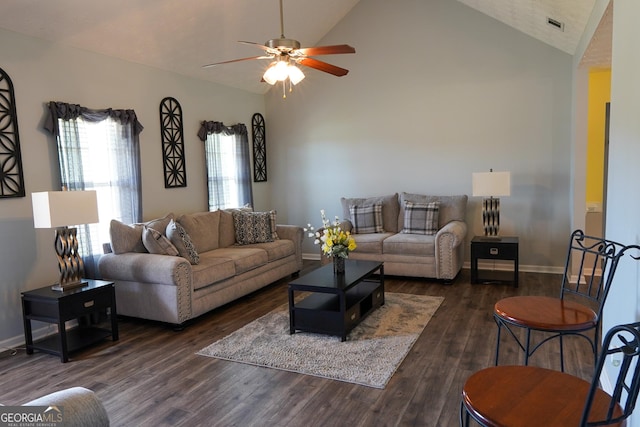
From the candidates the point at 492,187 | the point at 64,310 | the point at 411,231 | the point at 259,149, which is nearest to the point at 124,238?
the point at 64,310

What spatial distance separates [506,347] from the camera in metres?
3.34

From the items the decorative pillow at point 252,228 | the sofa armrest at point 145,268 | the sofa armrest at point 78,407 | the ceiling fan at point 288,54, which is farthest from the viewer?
the decorative pillow at point 252,228

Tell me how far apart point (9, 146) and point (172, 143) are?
1843mm

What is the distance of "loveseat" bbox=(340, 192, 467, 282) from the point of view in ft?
16.9

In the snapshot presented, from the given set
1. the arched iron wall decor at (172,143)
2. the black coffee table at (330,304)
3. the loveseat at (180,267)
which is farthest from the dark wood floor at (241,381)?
the arched iron wall decor at (172,143)

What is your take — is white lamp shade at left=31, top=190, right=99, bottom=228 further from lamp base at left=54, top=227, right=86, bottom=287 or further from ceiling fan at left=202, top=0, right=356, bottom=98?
ceiling fan at left=202, top=0, right=356, bottom=98

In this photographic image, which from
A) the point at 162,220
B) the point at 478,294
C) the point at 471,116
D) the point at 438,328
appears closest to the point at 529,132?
the point at 471,116

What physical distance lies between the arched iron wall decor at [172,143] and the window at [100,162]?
0.44 m

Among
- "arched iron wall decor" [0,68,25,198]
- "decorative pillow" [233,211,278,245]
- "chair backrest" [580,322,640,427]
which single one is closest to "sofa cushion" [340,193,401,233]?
"decorative pillow" [233,211,278,245]

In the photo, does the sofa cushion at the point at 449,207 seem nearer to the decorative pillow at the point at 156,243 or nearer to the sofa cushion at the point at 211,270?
the sofa cushion at the point at 211,270

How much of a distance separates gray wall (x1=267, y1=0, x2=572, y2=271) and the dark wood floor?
218cm

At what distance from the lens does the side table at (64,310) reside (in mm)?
3389

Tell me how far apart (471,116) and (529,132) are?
2.43ft

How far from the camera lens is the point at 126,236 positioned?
4266 millimetres
